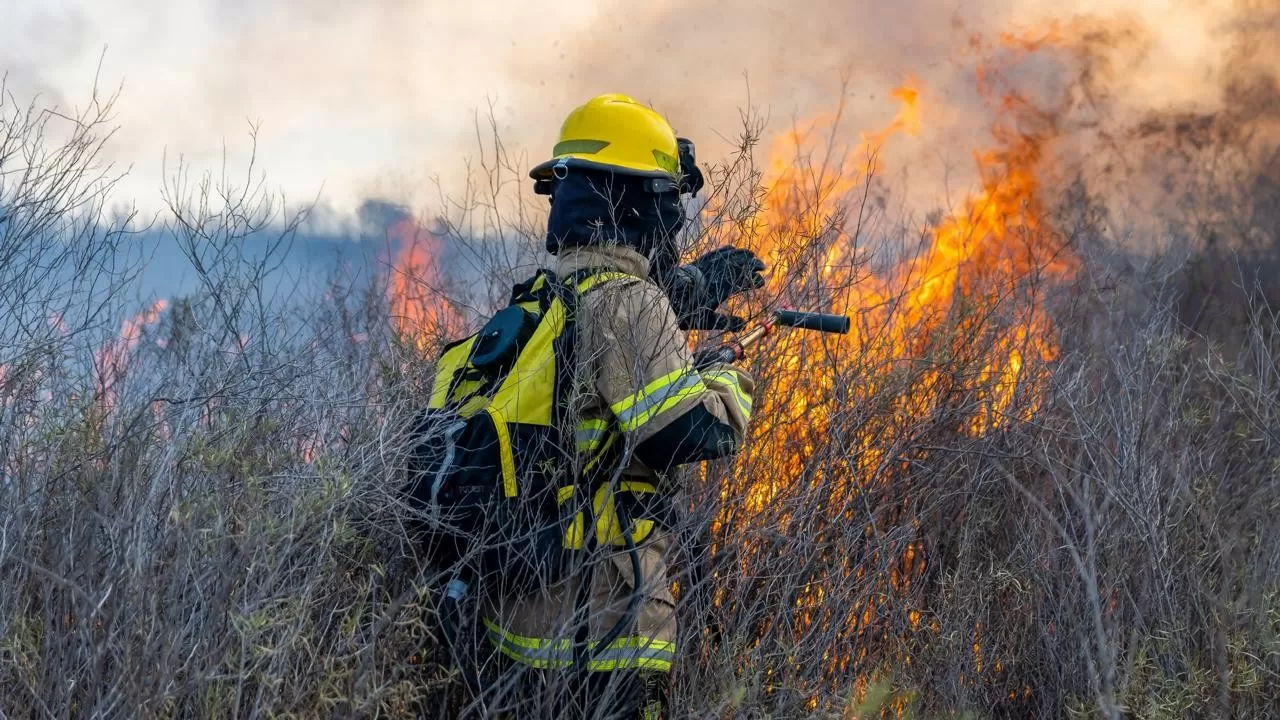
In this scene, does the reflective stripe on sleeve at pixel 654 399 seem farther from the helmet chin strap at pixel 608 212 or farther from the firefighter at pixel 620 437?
the helmet chin strap at pixel 608 212

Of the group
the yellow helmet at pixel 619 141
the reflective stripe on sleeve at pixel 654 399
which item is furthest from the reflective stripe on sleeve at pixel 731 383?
the yellow helmet at pixel 619 141

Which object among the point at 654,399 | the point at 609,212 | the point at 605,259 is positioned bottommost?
the point at 654,399

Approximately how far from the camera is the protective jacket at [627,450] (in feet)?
9.52

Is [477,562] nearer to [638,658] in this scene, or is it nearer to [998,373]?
[638,658]

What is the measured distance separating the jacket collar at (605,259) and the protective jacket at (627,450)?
0.12ft

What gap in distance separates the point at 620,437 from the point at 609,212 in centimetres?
66

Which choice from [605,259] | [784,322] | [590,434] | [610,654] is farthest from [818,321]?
[610,654]

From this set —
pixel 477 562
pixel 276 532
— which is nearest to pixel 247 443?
pixel 276 532

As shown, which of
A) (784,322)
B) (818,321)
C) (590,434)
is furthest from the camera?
(784,322)

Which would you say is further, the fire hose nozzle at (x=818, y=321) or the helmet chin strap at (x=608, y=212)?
the fire hose nozzle at (x=818, y=321)

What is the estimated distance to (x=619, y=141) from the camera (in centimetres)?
327

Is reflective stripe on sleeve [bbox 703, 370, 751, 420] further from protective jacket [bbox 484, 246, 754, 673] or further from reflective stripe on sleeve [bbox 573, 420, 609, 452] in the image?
reflective stripe on sleeve [bbox 573, 420, 609, 452]

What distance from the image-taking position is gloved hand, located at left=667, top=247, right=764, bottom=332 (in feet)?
11.1

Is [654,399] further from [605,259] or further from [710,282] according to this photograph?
[710,282]
